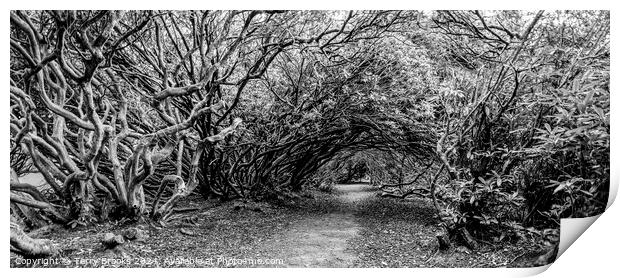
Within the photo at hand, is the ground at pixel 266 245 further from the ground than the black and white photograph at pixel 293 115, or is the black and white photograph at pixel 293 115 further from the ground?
the black and white photograph at pixel 293 115

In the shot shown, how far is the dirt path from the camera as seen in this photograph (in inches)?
162

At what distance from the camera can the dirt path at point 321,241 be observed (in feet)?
13.5

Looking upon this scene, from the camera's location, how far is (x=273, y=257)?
13.4 feet

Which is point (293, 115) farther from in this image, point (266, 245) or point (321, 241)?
point (266, 245)

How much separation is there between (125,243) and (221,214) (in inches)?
Answer: 71.1

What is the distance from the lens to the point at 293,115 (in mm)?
6461

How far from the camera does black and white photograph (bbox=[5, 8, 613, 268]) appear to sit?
3848 millimetres

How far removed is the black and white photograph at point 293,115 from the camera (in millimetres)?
3848

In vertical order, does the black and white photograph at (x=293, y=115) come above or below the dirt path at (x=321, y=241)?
above

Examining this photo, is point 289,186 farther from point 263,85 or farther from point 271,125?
point 263,85

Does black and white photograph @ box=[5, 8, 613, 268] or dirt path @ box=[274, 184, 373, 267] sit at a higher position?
black and white photograph @ box=[5, 8, 613, 268]

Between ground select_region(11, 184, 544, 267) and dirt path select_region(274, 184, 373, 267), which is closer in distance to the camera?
ground select_region(11, 184, 544, 267)

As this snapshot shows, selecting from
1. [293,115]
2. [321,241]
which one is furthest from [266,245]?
[293,115]

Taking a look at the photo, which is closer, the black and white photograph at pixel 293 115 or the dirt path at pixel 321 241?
the black and white photograph at pixel 293 115
